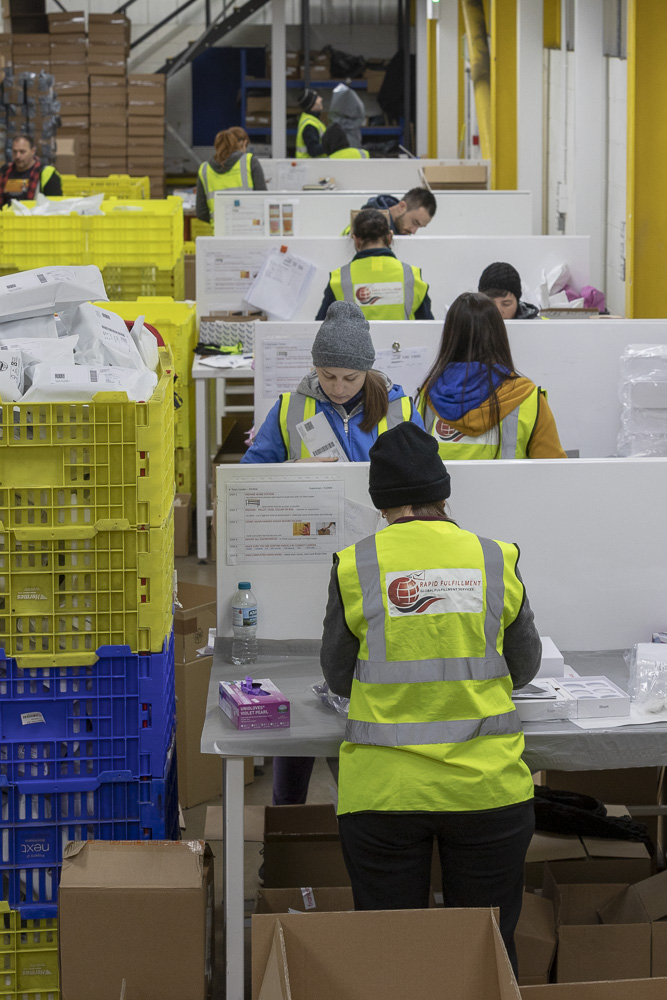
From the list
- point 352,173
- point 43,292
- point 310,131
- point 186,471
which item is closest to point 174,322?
point 186,471

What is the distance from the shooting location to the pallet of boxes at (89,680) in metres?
2.63

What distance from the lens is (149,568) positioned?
2.75 m

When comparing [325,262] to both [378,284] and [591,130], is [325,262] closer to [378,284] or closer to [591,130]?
[378,284]

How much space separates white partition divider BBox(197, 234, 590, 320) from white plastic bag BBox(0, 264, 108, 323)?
396 cm

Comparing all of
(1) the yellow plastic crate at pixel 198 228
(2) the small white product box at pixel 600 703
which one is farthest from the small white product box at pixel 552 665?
(1) the yellow plastic crate at pixel 198 228

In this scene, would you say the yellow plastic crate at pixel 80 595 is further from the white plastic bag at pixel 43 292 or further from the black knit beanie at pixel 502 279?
the black knit beanie at pixel 502 279

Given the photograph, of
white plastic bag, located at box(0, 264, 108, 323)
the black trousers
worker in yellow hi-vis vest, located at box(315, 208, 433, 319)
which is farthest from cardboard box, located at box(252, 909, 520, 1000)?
worker in yellow hi-vis vest, located at box(315, 208, 433, 319)

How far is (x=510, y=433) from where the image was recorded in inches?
153

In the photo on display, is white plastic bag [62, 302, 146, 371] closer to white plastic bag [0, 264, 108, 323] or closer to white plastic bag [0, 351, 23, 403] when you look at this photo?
white plastic bag [0, 264, 108, 323]

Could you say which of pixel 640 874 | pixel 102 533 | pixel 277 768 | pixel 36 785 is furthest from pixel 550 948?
pixel 102 533

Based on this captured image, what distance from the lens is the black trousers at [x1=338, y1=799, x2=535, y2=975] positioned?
2.42 meters

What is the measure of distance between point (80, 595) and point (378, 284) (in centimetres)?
348

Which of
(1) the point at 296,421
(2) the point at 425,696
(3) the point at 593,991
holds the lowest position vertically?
(3) the point at 593,991

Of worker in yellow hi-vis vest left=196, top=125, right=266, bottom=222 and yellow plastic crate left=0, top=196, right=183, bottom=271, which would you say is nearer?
yellow plastic crate left=0, top=196, right=183, bottom=271
